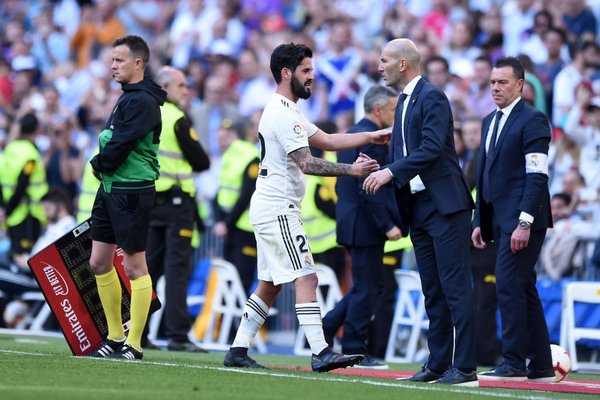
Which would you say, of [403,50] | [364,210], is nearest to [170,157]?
[364,210]

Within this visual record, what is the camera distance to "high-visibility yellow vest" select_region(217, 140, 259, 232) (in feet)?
51.5

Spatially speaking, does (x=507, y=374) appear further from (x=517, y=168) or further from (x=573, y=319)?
(x=573, y=319)

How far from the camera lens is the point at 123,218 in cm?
1031

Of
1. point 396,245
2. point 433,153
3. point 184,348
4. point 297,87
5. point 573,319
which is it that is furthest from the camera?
point 396,245

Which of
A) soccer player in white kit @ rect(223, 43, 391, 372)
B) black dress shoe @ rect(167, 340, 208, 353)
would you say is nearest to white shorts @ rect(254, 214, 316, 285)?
soccer player in white kit @ rect(223, 43, 391, 372)

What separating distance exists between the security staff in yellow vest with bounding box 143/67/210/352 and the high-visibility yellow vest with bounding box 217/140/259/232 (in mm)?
2180

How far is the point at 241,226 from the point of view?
1564cm

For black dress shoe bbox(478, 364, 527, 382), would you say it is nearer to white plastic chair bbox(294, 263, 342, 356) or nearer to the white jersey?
the white jersey

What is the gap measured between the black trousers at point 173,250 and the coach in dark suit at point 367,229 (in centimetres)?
179

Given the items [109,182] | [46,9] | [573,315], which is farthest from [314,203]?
[46,9]

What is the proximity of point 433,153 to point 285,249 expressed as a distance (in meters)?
1.30

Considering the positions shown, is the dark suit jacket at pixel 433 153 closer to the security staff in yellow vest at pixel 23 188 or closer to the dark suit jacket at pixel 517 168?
the dark suit jacket at pixel 517 168

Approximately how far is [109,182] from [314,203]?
5231 millimetres

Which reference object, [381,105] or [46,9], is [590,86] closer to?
[381,105]
